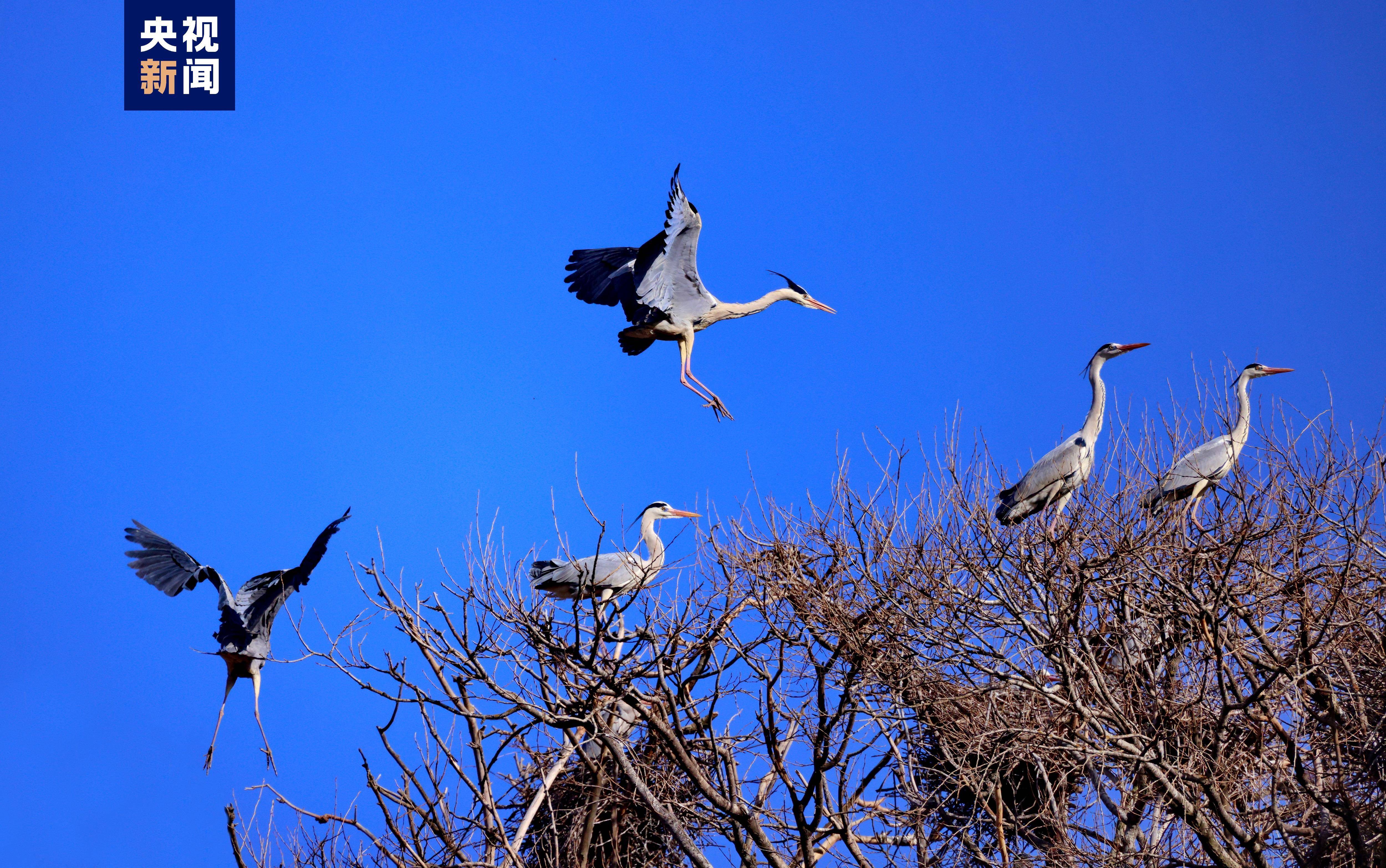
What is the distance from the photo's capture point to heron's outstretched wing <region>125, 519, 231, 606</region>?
33.0 feet

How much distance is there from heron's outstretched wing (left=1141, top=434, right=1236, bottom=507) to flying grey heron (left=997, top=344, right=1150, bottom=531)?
74cm

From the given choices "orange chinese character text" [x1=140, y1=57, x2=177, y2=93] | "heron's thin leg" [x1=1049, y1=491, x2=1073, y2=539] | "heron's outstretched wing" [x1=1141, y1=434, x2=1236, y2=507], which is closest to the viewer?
"heron's thin leg" [x1=1049, y1=491, x2=1073, y2=539]

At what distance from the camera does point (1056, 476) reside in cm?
1224

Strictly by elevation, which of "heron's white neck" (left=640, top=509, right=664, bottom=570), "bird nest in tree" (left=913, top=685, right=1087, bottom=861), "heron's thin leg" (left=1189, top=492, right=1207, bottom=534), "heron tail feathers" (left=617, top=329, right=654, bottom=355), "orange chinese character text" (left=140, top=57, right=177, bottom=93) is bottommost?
"bird nest in tree" (left=913, top=685, right=1087, bottom=861)

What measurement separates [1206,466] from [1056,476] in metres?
1.30

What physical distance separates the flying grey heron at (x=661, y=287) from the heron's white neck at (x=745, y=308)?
0.05ft

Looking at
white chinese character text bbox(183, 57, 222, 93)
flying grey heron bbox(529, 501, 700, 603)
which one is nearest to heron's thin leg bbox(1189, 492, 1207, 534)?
flying grey heron bbox(529, 501, 700, 603)

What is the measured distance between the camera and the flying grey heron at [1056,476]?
39.8 feet

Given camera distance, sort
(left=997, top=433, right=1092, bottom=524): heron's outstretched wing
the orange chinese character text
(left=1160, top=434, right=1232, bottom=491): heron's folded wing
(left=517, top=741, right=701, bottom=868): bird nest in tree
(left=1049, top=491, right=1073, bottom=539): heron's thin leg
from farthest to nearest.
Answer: the orange chinese character text → (left=997, top=433, right=1092, bottom=524): heron's outstretched wing → (left=1160, top=434, right=1232, bottom=491): heron's folded wing → (left=517, top=741, right=701, bottom=868): bird nest in tree → (left=1049, top=491, right=1073, bottom=539): heron's thin leg

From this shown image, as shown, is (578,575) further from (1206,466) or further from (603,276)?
(1206,466)

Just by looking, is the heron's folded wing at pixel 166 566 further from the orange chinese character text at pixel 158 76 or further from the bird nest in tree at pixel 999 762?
the orange chinese character text at pixel 158 76

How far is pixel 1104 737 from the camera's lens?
713 centimetres

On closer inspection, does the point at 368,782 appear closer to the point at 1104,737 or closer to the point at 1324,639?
the point at 1104,737

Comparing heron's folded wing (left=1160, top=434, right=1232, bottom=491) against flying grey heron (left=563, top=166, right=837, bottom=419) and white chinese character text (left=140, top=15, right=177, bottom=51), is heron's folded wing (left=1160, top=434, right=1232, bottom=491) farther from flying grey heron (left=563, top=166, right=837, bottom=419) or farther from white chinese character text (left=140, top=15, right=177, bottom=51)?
white chinese character text (left=140, top=15, right=177, bottom=51)
